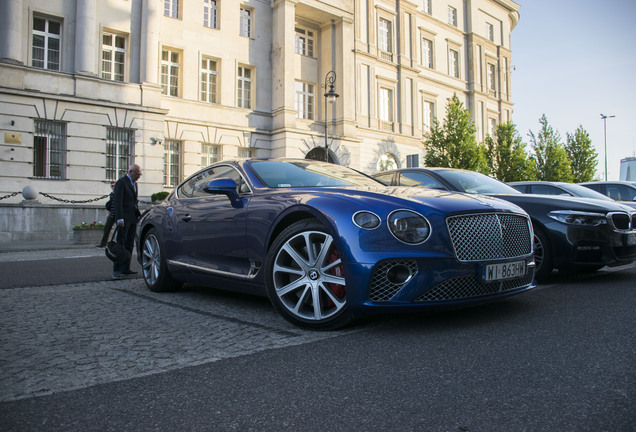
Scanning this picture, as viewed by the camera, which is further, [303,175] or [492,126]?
[492,126]

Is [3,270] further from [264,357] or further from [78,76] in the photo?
[78,76]

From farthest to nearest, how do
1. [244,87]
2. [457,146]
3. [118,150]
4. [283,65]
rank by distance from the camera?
1. [457,146]
2. [244,87]
3. [283,65]
4. [118,150]

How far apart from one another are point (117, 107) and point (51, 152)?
10.1 ft

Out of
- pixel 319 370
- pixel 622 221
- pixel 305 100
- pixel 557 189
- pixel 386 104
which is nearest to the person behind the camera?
pixel 319 370

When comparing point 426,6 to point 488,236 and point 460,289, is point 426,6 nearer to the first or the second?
point 488,236

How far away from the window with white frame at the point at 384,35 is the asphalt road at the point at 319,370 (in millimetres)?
31965

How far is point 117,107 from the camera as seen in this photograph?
66.6ft

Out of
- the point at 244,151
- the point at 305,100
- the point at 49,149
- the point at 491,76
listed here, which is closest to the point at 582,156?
the point at 491,76

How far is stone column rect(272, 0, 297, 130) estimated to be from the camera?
2577cm

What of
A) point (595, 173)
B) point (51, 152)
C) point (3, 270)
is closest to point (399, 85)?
point (595, 173)

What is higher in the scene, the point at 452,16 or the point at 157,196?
the point at 452,16

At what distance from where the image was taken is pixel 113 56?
832 inches

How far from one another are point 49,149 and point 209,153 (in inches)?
289

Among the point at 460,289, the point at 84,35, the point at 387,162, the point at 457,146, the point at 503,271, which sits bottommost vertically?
the point at 460,289
